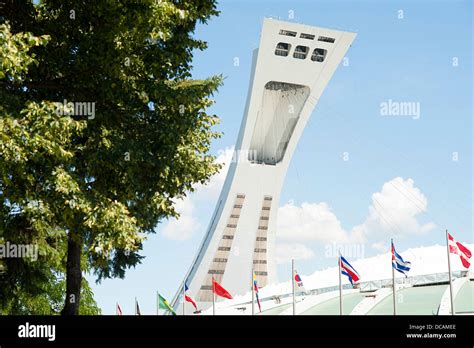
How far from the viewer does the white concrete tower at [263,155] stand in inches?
2473

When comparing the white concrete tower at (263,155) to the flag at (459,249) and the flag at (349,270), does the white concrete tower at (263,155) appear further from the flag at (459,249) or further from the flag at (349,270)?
the flag at (459,249)

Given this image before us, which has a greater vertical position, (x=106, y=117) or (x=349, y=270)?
(x=106, y=117)

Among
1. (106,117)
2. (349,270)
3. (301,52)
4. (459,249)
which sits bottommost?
(349,270)

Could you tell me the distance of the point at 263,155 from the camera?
6831cm

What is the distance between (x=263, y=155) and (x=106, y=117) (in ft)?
170

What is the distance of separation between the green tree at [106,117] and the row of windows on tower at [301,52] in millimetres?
45413

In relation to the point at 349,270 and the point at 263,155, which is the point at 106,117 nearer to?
the point at 349,270

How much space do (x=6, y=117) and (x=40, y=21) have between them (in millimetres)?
4787

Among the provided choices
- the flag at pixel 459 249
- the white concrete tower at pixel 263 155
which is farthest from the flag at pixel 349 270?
the white concrete tower at pixel 263 155

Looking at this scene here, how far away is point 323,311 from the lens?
139 ft

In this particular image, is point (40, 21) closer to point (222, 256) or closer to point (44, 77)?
point (44, 77)

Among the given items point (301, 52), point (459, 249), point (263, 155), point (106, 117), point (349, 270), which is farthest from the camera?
point (263, 155)

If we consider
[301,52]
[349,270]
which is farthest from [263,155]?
[349,270]
